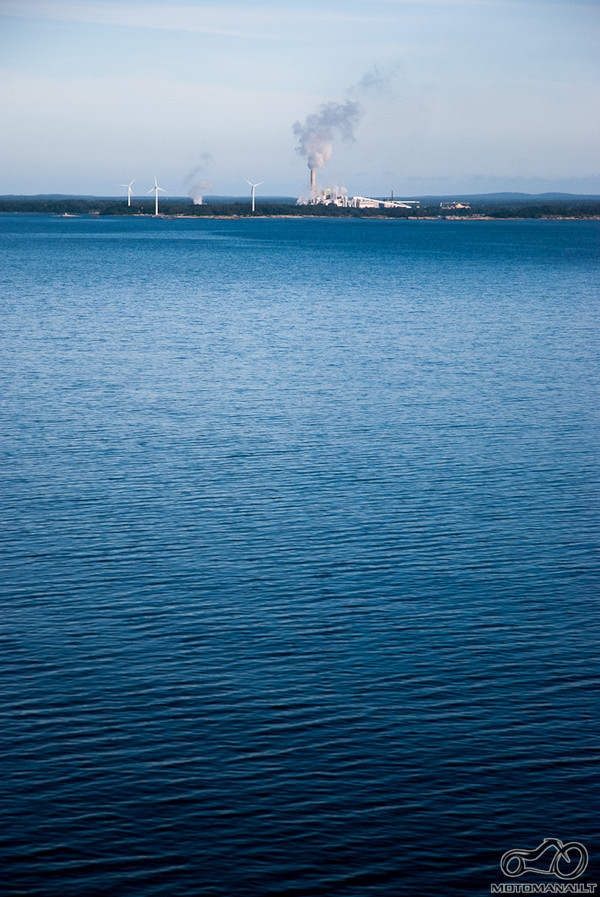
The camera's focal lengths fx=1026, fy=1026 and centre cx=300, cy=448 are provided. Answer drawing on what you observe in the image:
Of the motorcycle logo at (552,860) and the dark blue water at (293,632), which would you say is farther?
the dark blue water at (293,632)

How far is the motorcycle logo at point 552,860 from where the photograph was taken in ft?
55.2

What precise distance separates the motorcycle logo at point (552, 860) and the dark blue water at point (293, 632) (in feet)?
0.82

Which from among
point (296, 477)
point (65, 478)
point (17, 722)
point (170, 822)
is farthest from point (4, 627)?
point (296, 477)

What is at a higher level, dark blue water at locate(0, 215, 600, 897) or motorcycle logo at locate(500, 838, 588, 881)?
dark blue water at locate(0, 215, 600, 897)

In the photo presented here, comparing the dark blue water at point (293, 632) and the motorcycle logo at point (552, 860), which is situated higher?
the dark blue water at point (293, 632)

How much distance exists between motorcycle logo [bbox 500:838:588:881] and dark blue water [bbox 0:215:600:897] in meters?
0.25

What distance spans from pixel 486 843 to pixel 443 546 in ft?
43.9

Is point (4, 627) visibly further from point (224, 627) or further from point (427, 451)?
point (427, 451)

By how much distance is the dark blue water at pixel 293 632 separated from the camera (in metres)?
17.2

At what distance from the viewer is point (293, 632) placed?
79.7ft

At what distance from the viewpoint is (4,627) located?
946 inches

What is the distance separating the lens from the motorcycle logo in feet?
55.2

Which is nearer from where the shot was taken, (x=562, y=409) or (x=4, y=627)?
(x=4, y=627)

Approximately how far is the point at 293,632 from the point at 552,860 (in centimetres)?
880
